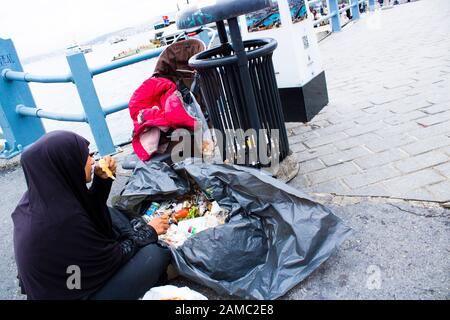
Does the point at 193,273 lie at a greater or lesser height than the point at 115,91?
lesser

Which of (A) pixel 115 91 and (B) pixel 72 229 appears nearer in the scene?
(B) pixel 72 229

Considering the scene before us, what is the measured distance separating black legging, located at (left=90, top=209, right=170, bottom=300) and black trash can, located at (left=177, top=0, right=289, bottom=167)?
998 mm

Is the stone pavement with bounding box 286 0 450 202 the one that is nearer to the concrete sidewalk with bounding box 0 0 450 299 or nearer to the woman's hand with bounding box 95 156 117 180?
the concrete sidewalk with bounding box 0 0 450 299

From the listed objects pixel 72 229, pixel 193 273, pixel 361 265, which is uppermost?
pixel 72 229

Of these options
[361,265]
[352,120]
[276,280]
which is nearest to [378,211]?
[361,265]

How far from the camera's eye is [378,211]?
92.0 inches

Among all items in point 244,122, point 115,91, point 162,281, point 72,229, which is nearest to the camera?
point 72,229

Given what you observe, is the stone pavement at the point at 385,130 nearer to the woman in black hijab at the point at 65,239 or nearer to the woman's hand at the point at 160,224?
the woman's hand at the point at 160,224

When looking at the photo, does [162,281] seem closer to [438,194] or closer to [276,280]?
[276,280]

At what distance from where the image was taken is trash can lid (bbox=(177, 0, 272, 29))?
2234 mm

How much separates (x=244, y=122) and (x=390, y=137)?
135 cm

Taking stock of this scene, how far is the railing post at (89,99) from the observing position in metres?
3.95

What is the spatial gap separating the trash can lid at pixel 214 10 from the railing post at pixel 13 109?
3.29 metres

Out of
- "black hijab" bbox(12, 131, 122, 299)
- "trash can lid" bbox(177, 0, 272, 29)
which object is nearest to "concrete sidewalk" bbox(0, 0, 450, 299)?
"black hijab" bbox(12, 131, 122, 299)
